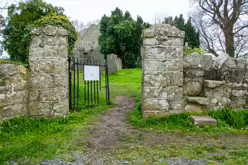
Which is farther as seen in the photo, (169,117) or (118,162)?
(169,117)

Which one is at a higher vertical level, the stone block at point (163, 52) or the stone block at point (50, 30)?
the stone block at point (50, 30)

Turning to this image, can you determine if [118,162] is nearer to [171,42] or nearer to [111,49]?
[171,42]

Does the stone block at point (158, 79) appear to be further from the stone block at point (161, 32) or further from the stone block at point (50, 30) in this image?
the stone block at point (50, 30)

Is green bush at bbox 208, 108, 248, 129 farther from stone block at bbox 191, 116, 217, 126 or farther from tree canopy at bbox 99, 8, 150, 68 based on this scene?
tree canopy at bbox 99, 8, 150, 68

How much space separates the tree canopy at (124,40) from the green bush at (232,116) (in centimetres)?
1595

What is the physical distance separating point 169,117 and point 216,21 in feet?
47.5

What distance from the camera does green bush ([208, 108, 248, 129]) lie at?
4.77 m

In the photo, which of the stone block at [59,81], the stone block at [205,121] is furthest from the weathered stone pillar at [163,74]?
the stone block at [59,81]

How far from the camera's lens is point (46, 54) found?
508 cm

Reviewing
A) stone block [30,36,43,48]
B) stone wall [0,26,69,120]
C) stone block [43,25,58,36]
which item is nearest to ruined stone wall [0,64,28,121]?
stone wall [0,26,69,120]

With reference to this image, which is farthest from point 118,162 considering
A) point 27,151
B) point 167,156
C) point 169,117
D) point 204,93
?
point 204,93

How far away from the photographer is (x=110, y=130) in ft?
15.5

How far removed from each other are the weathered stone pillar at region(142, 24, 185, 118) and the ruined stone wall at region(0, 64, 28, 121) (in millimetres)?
2519

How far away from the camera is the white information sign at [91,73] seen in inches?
257
